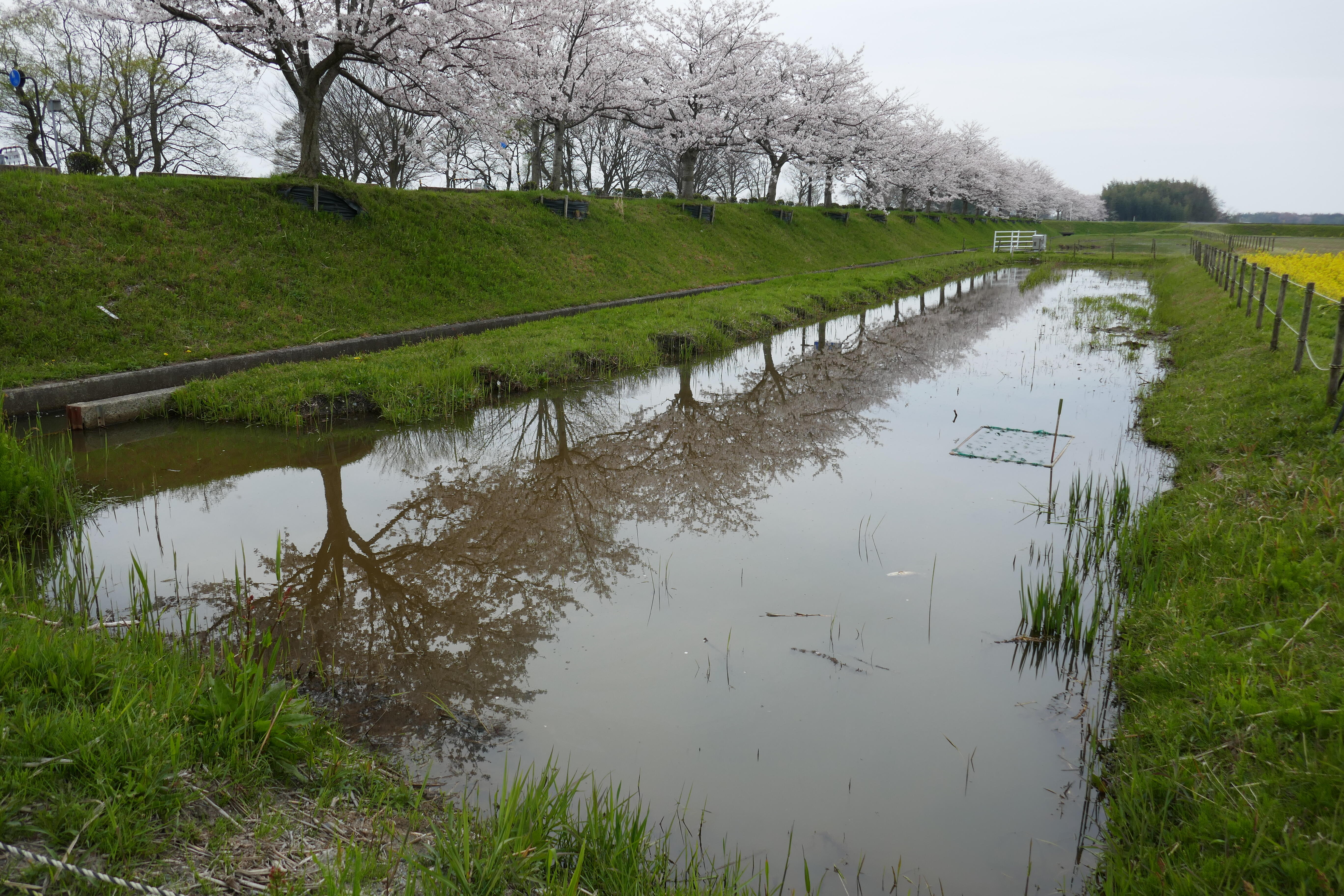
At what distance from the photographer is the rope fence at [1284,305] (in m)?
6.31

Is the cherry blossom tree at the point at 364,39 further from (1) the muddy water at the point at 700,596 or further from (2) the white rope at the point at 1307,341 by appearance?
(2) the white rope at the point at 1307,341

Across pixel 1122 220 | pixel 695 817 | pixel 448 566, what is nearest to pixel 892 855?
pixel 695 817

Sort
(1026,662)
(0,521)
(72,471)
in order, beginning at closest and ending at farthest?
(1026,662), (0,521), (72,471)

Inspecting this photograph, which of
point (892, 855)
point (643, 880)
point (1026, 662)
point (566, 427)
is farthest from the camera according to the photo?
point (566, 427)

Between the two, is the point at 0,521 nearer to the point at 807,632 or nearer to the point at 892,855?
the point at 807,632

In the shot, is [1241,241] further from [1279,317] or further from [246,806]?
[246,806]

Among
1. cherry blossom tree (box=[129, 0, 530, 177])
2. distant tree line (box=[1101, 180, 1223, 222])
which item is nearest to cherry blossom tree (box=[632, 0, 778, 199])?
cherry blossom tree (box=[129, 0, 530, 177])

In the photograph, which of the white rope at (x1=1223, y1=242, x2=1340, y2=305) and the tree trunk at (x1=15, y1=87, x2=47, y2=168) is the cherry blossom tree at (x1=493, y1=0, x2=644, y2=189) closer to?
the white rope at (x1=1223, y1=242, x2=1340, y2=305)

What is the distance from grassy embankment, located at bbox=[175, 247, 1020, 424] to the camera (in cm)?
888

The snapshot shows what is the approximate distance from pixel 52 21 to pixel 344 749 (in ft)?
129

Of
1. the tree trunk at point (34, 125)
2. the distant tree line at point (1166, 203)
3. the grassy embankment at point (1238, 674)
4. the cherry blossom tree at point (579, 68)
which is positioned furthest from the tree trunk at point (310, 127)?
the distant tree line at point (1166, 203)

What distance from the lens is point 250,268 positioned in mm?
12367

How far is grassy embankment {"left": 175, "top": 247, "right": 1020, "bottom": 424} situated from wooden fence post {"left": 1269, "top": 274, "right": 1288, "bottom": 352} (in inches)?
319

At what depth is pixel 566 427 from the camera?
9.02m
